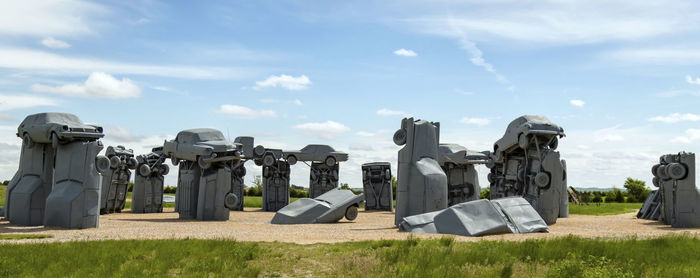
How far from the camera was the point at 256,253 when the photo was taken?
11.0m

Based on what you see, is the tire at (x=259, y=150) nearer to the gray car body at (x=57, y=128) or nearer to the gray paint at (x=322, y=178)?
the gray paint at (x=322, y=178)

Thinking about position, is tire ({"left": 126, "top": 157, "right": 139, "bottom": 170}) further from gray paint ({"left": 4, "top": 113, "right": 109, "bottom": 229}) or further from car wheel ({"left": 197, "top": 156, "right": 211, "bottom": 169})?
gray paint ({"left": 4, "top": 113, "right": 109, "bottom": 229})

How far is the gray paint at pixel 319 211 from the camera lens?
20.4 m

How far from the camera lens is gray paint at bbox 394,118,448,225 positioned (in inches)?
711

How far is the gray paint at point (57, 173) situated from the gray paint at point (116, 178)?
26.7ft

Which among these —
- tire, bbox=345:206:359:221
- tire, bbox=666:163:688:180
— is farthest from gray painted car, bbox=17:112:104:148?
tire, bbox=666:163:688:180

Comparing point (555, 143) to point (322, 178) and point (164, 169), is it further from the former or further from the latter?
point (164, 169)

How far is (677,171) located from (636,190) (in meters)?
27.2

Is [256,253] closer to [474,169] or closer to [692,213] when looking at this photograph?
[692,213]

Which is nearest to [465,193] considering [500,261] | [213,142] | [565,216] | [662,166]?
[565,216]

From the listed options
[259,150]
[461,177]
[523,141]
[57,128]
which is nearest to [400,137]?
[523,141]

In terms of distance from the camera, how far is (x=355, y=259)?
10.3m

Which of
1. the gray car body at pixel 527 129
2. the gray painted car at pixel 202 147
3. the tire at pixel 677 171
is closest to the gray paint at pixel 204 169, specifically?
the gray painted car at pixel 202 147

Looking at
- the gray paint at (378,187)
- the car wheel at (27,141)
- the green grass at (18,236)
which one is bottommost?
the green grass at (18,236)
